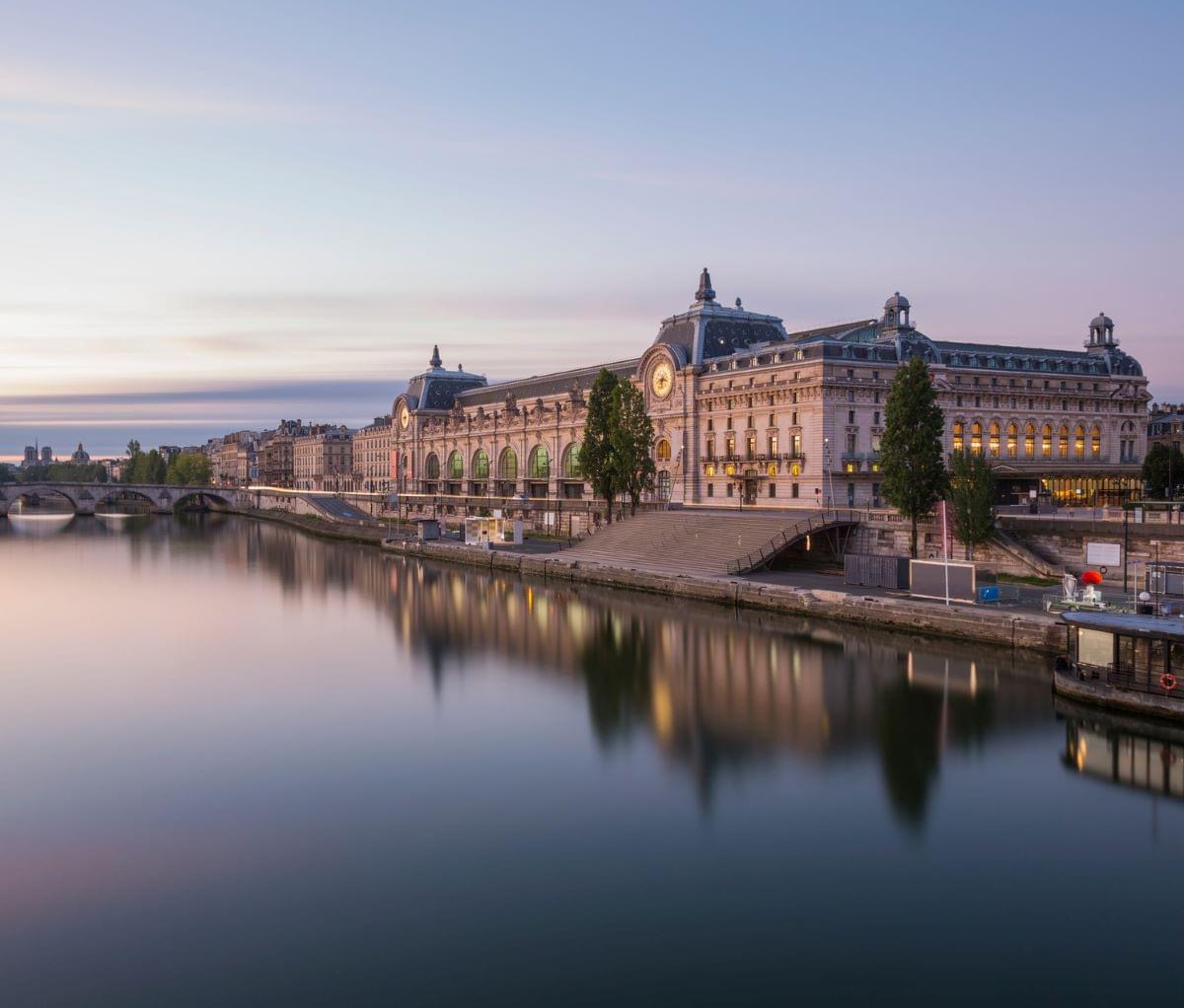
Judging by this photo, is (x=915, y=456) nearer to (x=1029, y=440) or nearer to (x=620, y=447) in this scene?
(x=620, y=447)

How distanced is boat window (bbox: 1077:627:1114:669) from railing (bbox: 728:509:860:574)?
1102 inches

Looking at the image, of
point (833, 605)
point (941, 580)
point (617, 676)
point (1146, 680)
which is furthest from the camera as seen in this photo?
point (833, 605)

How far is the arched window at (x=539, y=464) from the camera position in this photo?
396ft

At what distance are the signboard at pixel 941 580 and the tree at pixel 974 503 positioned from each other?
495 centimetres

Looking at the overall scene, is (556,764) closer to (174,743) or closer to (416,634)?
(174,743)

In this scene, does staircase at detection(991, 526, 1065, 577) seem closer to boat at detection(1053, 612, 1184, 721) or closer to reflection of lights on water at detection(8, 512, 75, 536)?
boat at detection(1053, 612, 1184, 721)

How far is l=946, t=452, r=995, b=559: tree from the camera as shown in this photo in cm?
5219

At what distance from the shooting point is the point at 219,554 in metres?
103

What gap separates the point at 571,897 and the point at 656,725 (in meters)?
13.0

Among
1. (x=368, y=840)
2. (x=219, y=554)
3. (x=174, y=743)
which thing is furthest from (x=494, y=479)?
(x=368, y=840)

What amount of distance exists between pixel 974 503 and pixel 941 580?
636 centimetres

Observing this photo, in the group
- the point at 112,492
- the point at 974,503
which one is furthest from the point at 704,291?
the point at 112,492

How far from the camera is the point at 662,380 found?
10144 cm

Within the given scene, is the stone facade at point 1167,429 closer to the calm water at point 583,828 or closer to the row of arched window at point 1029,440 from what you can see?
the row of arched window at point 1029,440
